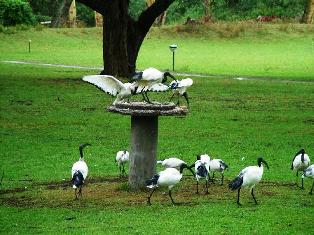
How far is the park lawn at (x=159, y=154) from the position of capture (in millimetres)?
12000

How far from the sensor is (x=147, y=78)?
1378 cm

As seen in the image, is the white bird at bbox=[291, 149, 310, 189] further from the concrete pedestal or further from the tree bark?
the tree bark

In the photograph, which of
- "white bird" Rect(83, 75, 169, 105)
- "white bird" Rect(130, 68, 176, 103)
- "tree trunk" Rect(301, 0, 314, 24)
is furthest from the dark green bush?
"white bird" Rect(130, 68, 176, 103)

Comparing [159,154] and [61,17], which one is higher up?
[159,154]

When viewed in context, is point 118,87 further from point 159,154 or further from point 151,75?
point 159,154

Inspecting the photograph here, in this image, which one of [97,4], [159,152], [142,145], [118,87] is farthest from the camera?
[97,4]

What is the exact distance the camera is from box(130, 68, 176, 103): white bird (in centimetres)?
1377

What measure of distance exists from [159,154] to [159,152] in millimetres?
298

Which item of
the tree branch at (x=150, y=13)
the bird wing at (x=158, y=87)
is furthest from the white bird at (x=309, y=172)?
the tree branch at (x=150, y=13)

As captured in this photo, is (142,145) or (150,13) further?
(150,13)

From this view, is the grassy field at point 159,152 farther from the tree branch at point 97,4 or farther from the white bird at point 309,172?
the tree branch at point 97,4

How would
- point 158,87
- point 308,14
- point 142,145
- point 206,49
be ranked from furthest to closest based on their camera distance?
point 308,14, point 206,49, point 158,87, point 142,145

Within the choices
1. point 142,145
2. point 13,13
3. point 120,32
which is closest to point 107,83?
point 142,145

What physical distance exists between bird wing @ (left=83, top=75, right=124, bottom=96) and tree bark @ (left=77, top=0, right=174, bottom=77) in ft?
63.5
